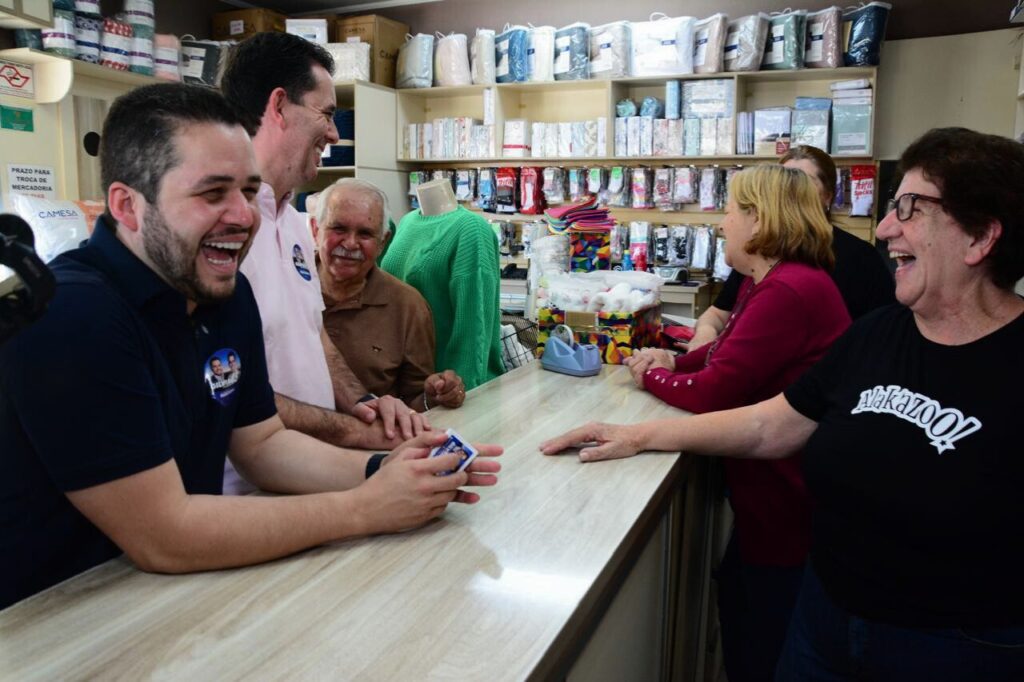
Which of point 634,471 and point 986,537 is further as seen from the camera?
point 634,471

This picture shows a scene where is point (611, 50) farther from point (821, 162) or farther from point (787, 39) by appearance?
point (821, 162)

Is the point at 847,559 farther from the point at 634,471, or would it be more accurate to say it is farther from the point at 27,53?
the point at 27,53

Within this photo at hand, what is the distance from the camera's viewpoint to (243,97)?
2.06 meters

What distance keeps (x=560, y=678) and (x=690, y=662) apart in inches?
56.7

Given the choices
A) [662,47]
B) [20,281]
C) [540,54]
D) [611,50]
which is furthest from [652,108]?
[20,281]

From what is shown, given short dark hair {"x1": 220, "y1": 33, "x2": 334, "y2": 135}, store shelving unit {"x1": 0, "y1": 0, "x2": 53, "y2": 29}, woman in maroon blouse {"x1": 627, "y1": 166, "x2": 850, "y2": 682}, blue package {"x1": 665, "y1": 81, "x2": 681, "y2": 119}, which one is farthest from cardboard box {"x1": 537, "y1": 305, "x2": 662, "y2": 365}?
blue package {"x1": 665, "y1": 81, "x2": 681, "y2": 119}

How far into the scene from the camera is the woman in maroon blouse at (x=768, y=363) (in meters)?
2.09

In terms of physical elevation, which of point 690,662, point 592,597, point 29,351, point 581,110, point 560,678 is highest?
point 581,110

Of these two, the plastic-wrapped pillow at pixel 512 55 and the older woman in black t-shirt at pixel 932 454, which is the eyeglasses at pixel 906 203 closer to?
the older woman in black t-shirt at pixel 932 454

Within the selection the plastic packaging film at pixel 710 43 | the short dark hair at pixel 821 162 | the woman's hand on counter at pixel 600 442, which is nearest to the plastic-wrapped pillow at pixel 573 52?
the plastic packaging film at pixel 710 43

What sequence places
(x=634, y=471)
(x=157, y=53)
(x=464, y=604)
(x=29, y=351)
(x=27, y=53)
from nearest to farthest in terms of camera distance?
1. (x=29, y=351)
2. (x=464, y=604)
3. (x=634, y=471)
4. (x=27, y=53)
5. (x=157, y=53)

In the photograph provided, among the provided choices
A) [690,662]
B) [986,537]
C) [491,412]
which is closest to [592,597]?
[986,537]

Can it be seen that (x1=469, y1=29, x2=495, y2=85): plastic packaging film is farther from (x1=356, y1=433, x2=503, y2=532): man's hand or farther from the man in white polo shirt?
(x1=356, y1=433, x2=503, y2=532): man's hand

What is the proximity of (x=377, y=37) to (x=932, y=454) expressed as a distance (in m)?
6.02
